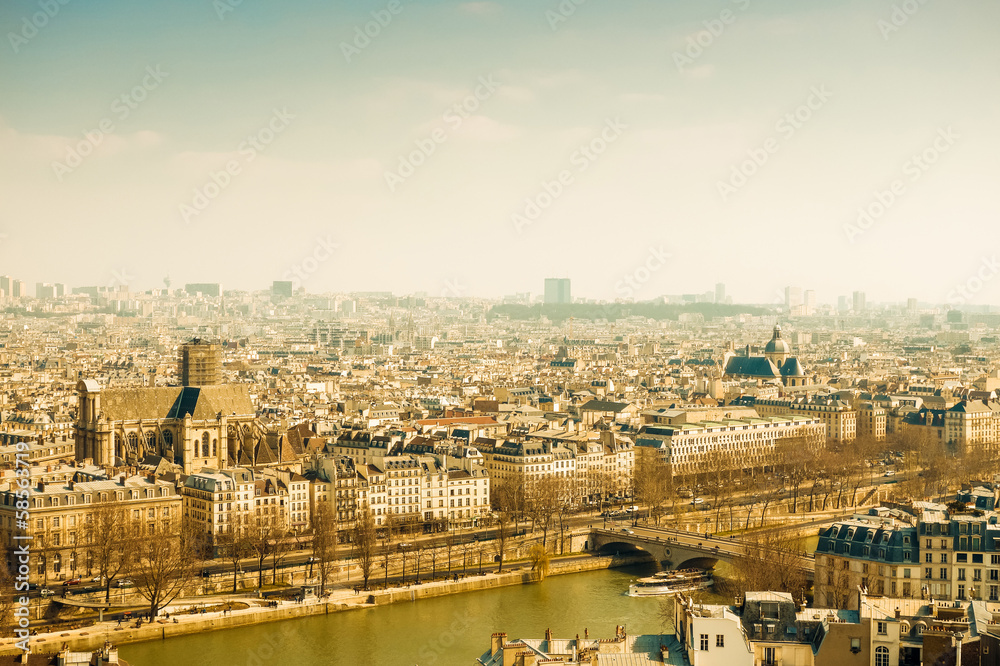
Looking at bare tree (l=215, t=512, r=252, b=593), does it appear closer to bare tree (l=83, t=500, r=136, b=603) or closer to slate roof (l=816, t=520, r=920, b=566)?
bare tree (l=83, t=500, r=136, b=603)

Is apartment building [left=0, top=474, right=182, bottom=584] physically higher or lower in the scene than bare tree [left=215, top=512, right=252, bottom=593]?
higher

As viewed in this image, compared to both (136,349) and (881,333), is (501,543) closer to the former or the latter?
(136,349)

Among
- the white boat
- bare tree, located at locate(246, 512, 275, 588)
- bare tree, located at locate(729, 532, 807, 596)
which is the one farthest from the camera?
the white boat

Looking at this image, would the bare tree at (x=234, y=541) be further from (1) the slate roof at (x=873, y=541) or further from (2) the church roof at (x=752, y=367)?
(2) the church roof at (x=752, y=367)

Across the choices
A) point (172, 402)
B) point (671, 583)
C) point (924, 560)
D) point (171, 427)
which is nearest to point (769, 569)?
point (924, 560)

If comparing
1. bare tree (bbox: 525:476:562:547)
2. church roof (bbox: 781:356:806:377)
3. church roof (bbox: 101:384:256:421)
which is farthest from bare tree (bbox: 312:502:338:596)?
church roof (bbox: 781:356:806:377)

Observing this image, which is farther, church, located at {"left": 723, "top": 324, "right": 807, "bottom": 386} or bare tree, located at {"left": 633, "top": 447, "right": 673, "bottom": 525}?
church, located at {"left": 723, "top": 324, "right": 807, "bottom": 386}
